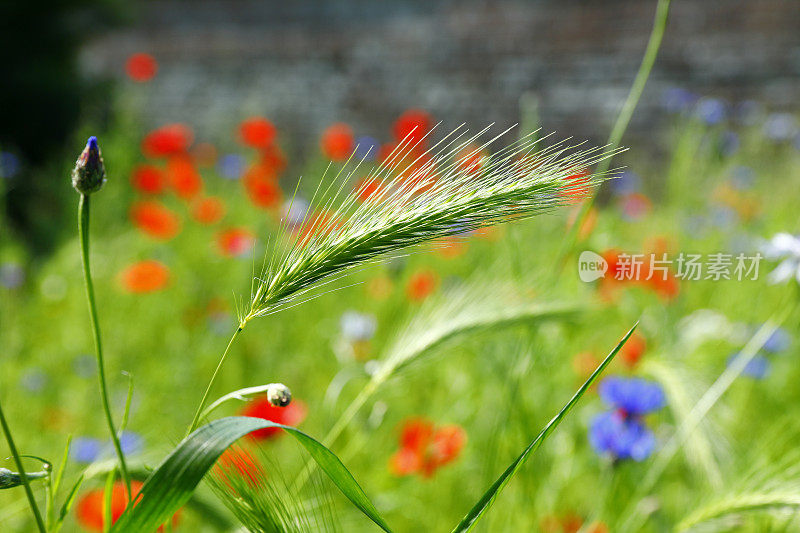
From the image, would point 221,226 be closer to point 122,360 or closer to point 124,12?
point 122,360

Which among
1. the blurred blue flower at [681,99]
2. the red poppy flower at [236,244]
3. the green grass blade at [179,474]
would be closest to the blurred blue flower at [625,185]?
the blurred blue flower at [681,99]

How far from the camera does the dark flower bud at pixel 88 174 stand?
32 centimetres

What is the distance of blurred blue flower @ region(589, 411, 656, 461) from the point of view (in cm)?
73

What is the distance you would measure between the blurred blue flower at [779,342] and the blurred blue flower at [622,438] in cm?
39

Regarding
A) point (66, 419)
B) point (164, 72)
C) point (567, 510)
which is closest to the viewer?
point (567, 510)

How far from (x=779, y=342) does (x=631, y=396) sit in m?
0.45

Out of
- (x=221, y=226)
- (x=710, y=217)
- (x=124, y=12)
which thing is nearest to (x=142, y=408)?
(x=221, y=226)

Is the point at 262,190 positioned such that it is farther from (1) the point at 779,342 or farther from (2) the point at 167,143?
(1) the point at 779,342

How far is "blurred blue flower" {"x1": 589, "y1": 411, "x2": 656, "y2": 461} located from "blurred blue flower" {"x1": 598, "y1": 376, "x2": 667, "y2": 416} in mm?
13

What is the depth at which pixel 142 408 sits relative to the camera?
1.13 metres

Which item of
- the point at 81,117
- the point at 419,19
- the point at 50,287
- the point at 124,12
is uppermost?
the point at 419,19

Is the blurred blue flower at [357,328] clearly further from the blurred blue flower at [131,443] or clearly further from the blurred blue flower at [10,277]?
the blurred blue flower at [10,277]

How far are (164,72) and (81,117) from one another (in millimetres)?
2179

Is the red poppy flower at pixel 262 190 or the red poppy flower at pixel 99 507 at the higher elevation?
the red poppy flower at pixel 262 190
